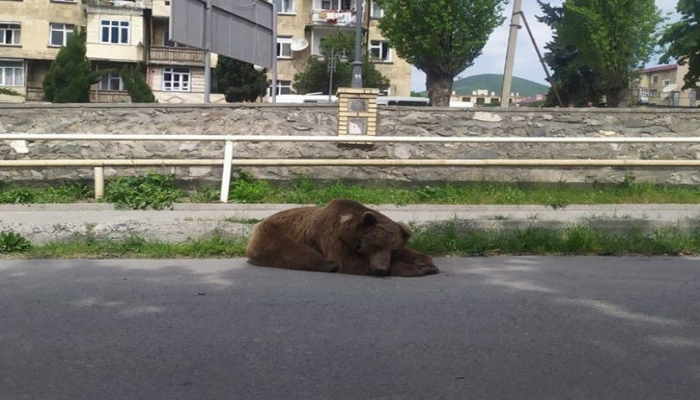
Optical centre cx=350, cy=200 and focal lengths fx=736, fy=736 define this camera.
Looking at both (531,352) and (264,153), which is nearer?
(531,352)

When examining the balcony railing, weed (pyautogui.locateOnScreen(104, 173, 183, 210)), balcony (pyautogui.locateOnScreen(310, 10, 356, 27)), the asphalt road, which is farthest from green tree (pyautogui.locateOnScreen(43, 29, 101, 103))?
the asphalt road

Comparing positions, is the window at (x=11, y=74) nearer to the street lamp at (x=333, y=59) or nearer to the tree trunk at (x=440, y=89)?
the street lamp at (x=333, y=59)

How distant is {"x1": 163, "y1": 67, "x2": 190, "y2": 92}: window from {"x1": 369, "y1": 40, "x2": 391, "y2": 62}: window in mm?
14236

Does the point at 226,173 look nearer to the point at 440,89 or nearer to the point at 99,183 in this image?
the point at 99,183

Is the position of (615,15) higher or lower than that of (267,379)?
higher

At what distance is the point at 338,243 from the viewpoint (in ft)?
20.9

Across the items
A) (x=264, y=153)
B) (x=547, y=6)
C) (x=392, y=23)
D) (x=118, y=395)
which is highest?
(x=547, y=6)

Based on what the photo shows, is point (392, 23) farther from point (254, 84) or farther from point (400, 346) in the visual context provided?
point (400, 346)

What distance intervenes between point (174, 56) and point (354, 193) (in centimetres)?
4307

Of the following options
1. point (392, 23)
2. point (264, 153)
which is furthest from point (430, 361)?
point (392, 23)

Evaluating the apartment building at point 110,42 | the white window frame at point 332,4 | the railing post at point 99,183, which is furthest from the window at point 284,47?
the railing post at point 99,183

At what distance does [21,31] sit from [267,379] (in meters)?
53.5

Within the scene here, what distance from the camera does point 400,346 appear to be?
4602mm

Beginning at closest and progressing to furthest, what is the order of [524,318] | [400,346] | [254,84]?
[400,346] < [524,318] < [254,84]
